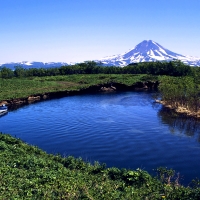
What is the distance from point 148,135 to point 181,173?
32.2ft

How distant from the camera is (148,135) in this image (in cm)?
2958

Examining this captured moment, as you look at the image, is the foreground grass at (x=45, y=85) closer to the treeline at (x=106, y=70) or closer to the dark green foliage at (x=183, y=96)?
the treeline at (x=106, y=70)

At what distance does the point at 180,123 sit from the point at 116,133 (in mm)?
9897

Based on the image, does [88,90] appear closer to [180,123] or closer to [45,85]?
[45,85]

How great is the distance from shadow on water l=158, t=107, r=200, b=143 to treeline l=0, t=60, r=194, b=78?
46.0 meters

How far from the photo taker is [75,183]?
1299 cm

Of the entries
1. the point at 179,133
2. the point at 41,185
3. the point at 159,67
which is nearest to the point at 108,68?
the point at 159,67

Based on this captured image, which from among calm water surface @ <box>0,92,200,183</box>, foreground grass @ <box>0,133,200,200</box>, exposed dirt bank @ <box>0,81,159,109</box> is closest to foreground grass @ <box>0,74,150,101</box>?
exposed dirt bank @ <box>0,81,159,109</box>

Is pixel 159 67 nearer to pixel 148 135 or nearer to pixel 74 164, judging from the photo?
pixel 148 135

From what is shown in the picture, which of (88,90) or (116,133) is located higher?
(88,90)

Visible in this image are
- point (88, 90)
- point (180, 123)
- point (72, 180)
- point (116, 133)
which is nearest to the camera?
point (72, 180)

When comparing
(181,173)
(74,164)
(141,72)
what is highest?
(141,72)

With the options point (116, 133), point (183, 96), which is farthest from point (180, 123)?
point (116, 133)

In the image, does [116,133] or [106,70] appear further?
[106,70]
